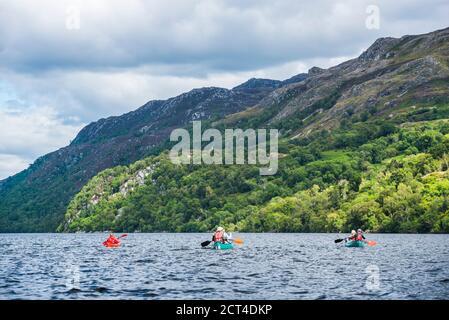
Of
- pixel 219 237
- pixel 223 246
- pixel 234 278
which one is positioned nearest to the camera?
pixel 234 278

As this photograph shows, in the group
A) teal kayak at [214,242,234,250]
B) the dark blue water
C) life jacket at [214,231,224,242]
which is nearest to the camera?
the dark blue water

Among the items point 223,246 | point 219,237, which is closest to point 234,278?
point 223,246

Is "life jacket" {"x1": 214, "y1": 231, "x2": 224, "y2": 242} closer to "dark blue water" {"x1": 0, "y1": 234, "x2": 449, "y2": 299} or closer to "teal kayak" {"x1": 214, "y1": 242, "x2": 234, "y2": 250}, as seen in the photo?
"teal kayak" {"x1": 214, "y1": 242, "x2": 234, "y2": 250}

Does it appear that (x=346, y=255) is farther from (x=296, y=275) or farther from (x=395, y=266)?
(x=296, y=275)

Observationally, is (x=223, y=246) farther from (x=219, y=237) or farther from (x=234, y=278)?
(x=234, y=278)

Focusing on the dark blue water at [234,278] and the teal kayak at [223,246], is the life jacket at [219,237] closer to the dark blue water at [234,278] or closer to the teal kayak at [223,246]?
the teal kayak at [223,246]

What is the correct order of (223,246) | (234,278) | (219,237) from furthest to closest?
(219,237) → (223,246) → (234,278)

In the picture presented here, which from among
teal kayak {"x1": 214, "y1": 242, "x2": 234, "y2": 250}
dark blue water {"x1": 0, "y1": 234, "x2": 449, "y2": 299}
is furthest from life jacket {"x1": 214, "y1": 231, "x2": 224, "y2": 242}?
dark blue water {"x1": 0, "y1": 234, "x2": 449, "y2": 299}

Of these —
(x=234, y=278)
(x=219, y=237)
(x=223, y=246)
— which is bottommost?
(x=234, y=278)

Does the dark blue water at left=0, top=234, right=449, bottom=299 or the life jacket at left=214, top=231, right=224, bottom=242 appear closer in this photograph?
the dark blue water at left=0, top=234, right=449, bottom=299

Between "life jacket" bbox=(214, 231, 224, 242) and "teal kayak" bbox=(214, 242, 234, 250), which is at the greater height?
"life jacket" bbox=(214, 231, 224, 242)

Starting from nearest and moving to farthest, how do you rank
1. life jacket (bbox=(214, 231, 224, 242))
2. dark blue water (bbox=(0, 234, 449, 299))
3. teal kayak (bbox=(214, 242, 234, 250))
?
dark blue water (bbox=(0, 234, 449, 299)) → teal kayak (bbox=(214, 242, 234, 250)) → life jacket (bbox=(214, 231, 224, 242))
